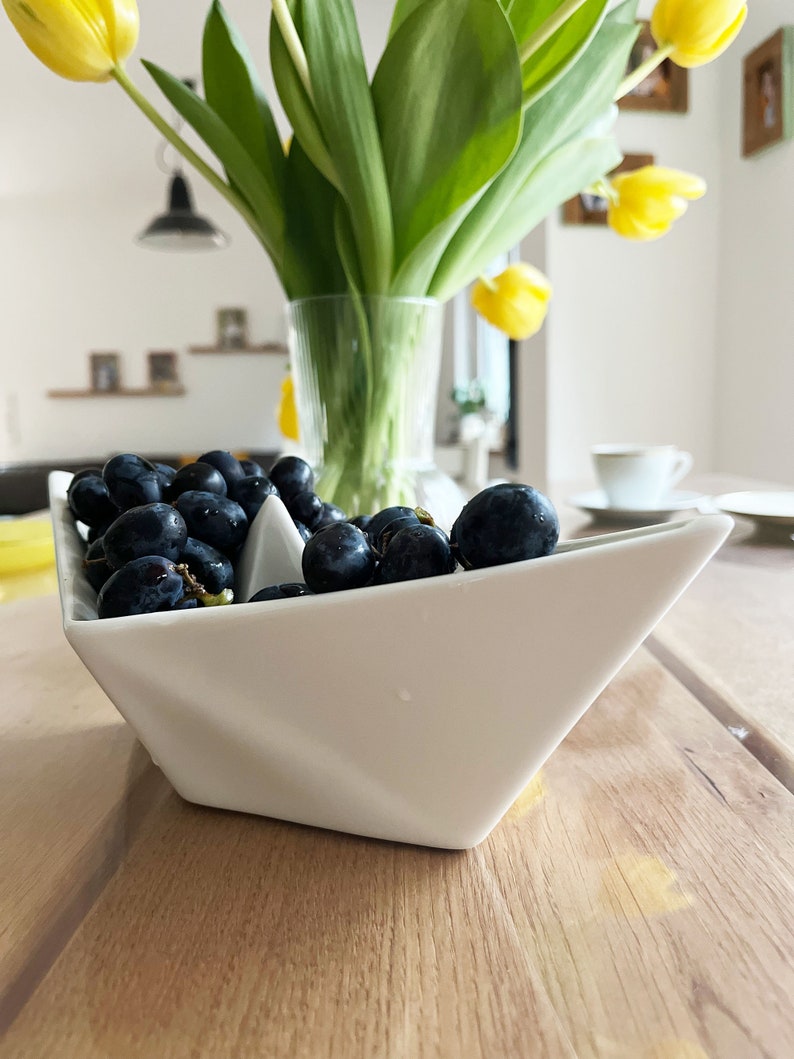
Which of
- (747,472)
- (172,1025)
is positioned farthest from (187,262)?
(172,1025)

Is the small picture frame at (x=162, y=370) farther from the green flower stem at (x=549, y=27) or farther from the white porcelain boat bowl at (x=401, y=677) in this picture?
the white porcelain boat bowl at (x=401, y=677)

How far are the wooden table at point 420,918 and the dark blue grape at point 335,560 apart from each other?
10cm

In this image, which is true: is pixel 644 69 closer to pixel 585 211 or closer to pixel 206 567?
pixel 206 567

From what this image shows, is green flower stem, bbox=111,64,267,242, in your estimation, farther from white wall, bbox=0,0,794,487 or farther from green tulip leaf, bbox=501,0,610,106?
white wall, bbox=0,0,794,487

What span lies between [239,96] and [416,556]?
0.45m

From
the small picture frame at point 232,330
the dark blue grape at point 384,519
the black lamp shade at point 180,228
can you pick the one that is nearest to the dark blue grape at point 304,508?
the dark blue grape at point 384,519

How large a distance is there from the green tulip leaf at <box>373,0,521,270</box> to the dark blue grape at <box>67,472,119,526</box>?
0.27 metres

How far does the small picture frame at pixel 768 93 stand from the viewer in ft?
6.60

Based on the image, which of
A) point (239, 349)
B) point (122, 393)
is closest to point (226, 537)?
point (239, 349)

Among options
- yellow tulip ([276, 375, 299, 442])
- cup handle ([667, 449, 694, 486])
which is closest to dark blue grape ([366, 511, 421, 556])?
yellow tulip ([276, 375, 299, 442])

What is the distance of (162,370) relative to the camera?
254 inches

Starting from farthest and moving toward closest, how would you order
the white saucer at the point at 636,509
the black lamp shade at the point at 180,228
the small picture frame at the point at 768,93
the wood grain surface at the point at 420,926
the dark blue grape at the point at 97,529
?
the black lamp shade at the point at 180,228
the small picture frame at the point at 768,93
the white saucer at the point at 636,509
the dark blue grape at the point at 97,529
the wood grain surface at the point at 420,926

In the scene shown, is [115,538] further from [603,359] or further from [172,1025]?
[603,359]

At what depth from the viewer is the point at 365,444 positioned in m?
0.60
